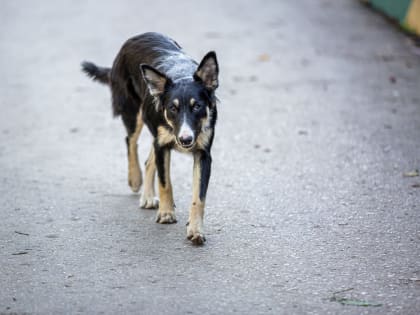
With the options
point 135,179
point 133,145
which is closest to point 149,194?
point 135,179

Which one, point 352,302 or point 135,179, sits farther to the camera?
point 135,179

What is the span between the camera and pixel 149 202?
761 centimetres

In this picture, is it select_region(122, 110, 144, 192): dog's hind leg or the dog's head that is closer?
the dog's head

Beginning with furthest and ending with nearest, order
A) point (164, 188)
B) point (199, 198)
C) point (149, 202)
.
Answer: point (149, 202) < point (164, 188) < point (199, 198)

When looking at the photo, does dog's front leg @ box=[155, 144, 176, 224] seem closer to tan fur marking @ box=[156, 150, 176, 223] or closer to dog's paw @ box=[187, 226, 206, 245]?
tan fur marking @ box=[156, 150, 176, 223]

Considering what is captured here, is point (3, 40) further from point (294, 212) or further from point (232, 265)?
point (232, 265)

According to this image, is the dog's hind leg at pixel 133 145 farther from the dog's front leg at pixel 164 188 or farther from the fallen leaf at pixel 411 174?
the fallen leaf at pixel 411 174

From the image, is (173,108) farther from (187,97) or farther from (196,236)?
(196,236)

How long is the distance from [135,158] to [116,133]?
257cm

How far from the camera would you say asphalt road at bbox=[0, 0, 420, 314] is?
215 inches

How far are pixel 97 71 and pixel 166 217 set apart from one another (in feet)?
7.45

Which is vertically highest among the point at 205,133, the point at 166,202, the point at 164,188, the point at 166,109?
the point at 166,109

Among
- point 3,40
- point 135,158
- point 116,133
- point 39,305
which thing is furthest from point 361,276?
point 3,40

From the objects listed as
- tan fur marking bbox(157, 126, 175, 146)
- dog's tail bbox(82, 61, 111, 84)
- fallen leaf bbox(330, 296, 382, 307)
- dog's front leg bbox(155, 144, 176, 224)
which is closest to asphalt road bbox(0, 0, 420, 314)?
fallen leaf bbox(330, 296, 382, 307)
